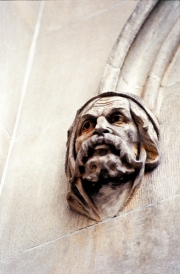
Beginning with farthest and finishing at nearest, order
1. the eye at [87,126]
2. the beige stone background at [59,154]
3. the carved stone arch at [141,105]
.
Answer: the eye at [87,126] → the carved stone arch at [141,105] → the beige stone background at [59,154]

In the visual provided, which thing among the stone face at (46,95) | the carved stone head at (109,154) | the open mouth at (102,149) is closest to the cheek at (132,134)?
the carved stone head at (109,154)

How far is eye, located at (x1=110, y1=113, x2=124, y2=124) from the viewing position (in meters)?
2.49

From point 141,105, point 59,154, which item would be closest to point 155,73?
point 141,105

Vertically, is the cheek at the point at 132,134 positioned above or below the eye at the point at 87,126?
below

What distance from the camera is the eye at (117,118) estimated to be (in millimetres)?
2494

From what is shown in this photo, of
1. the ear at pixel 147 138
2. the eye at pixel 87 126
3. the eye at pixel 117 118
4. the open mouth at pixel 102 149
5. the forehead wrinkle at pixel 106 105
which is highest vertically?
the forehead wrinkle at pixel 106 105

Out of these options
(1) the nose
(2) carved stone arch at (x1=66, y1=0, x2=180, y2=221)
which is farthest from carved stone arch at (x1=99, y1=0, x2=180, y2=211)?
(1) the nose

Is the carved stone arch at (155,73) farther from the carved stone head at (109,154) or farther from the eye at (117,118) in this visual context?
the eye at (117,118)

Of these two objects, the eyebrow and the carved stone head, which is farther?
the eyebrow

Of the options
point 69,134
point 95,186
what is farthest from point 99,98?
point 95,186

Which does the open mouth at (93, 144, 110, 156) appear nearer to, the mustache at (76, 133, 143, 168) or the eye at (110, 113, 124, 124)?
the mustache at (76, 133, 143, 168)

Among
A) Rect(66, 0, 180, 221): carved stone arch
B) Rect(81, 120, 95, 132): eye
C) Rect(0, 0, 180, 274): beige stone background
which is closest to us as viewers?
Rect(0, 0, 180, 274): beige stone background

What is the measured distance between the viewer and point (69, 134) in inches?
103

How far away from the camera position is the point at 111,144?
2.39 m
